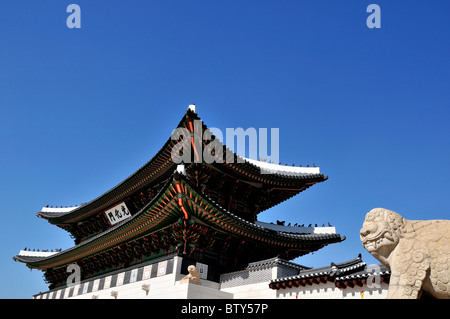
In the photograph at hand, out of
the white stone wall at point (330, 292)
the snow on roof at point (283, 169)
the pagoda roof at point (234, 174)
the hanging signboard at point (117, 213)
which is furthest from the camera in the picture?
the hanging signboard at point (117, 213)

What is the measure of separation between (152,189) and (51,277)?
14986 mm

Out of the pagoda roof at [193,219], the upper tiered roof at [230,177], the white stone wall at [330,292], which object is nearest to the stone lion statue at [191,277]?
the pagoda roof at [193,219]

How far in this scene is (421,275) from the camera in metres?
7.78

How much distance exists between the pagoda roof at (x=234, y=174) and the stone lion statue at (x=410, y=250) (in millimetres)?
12155

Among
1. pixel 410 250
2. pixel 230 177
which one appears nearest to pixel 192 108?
pixel 230 177

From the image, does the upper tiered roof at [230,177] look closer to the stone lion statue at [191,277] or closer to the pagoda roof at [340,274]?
the stone lion statue at [191,277]

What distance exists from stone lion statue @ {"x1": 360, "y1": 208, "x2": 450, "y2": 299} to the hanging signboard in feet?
69.7

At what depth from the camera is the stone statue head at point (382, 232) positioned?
8.20 meters

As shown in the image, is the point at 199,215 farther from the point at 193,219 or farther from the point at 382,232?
the point at 382,232

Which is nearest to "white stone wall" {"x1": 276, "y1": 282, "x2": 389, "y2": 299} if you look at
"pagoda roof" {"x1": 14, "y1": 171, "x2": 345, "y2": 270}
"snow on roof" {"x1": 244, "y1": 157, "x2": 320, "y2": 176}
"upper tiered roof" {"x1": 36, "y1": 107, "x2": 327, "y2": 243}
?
"pagoda roof" {"x1": 14, "y1": 171, "x2": 345, "y2": 270}

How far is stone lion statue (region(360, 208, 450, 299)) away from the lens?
7770mm
